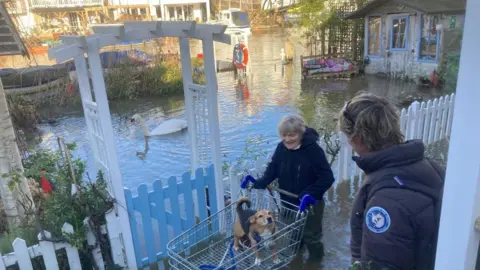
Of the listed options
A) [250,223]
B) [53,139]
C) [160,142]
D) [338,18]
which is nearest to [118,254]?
[250,223]

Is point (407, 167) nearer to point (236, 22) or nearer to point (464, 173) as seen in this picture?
point (464, 173)

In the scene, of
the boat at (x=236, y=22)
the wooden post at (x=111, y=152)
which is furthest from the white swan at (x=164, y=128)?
the boat at (x=236, y=22)

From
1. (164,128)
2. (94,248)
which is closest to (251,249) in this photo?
(94,248)

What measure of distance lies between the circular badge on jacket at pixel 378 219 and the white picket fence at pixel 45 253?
8.14ft

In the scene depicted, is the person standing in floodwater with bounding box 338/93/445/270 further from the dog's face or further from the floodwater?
the floodwater

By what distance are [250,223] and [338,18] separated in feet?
50.7

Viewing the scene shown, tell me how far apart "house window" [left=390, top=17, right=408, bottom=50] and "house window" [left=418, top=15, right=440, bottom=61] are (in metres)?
0.62

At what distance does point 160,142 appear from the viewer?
26.6 feet

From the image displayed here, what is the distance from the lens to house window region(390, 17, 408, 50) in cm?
1395

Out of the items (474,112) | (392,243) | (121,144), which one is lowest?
(121,144)

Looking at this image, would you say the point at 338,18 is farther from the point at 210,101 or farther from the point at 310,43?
the point at 210,101

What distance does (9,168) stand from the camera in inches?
139

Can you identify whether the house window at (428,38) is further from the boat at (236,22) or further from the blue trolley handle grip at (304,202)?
the blue trolley handle grip at (304,202)

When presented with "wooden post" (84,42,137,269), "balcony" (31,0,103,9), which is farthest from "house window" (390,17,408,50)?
"balcony" (31,0,103,9)
